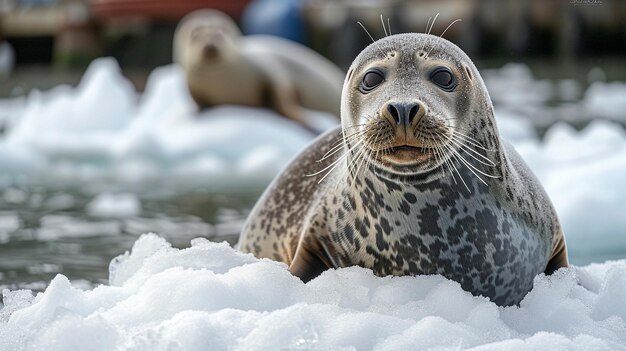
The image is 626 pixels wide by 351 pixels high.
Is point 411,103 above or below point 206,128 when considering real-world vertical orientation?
below

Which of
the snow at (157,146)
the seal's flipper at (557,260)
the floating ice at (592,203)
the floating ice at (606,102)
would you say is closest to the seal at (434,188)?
the seal's flipper at (557,260)

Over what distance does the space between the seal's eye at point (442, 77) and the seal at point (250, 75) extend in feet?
18.3

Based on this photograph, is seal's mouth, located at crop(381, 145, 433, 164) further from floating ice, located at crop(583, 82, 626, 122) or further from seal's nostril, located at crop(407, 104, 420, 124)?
floating ice, located at crop(583, 82, 626, 122)

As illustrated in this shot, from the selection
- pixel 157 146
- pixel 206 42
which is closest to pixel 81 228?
pixel 157 146

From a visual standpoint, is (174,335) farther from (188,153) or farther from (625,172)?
(188,153)

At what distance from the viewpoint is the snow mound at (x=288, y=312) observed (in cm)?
236

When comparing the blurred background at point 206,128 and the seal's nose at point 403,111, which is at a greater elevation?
the blurred background at point 206,128

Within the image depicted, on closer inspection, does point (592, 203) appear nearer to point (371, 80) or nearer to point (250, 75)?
point (371, 80)

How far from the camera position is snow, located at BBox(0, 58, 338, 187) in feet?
24.1

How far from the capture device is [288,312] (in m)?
2.42

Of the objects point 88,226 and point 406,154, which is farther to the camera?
point 88,226

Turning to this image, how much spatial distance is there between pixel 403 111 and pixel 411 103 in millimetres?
33

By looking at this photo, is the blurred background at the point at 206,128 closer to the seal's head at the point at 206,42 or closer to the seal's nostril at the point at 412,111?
the seal's head at the point at 206,42

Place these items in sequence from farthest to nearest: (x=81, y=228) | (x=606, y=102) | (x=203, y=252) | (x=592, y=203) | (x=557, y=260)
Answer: (x=606, y=102) < (x=81, y=228) < (x=592, y=203) < (x=557, y=260) < (x=203, y=252)
